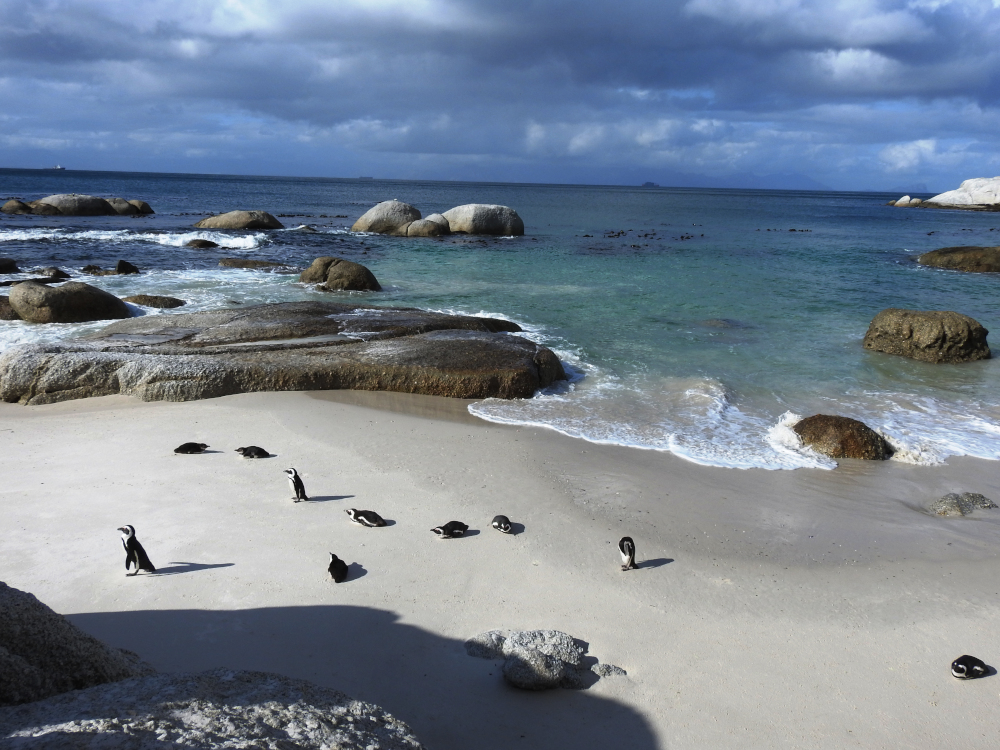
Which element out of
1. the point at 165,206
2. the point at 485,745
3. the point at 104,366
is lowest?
the point at 485,745

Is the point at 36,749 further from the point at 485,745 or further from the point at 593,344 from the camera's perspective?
the point at 593,344

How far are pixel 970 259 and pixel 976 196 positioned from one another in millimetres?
83025

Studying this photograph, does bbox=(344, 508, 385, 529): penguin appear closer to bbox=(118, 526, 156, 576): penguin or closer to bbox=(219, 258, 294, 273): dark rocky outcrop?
bbox=(118, 526, 156, 576): penguin

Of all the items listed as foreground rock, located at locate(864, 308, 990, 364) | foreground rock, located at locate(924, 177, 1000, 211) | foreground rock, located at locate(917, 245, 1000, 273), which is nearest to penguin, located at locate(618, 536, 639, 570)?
foreground rock, located at locate(864, 308, 990, 364)

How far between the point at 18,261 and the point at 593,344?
69.2 ft

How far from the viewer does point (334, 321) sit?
503 inches

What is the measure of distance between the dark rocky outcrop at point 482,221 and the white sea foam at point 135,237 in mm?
11934

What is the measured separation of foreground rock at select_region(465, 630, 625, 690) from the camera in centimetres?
457

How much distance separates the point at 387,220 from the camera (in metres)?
41.0

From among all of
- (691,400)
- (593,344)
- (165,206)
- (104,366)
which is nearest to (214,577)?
(104,366)

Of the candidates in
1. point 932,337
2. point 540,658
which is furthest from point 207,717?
point 932,337

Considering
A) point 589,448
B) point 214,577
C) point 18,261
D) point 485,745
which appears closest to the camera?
point 485,745

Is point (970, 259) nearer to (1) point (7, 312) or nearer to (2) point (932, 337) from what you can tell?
(2) point (932, 337)

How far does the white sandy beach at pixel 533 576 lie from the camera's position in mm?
4531
